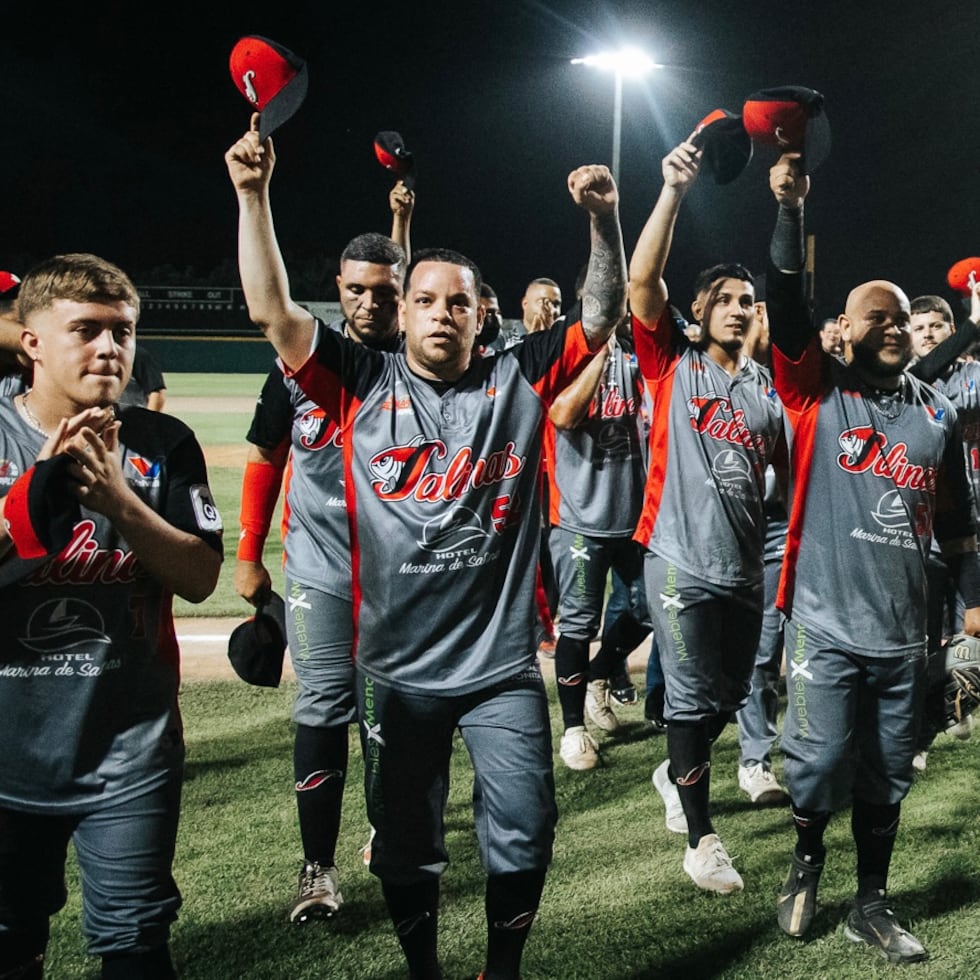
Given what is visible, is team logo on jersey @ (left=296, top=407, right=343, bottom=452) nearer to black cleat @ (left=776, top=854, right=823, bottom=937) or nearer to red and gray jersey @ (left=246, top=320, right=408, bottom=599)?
red and gray jersey @ (left=246, top=320, right=408, bottom=599)

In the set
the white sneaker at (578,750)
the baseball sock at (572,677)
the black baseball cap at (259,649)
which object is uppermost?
the black baseball cap at (259,649)


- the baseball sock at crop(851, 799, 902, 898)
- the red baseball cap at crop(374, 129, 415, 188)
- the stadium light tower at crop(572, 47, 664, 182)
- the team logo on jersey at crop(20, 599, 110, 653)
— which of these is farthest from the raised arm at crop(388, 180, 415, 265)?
the stadium light tower at crop(572, 47, 664, 182)

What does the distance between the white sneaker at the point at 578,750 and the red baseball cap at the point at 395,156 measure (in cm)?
290

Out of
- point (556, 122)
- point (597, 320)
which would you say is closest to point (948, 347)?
point (597, 320)

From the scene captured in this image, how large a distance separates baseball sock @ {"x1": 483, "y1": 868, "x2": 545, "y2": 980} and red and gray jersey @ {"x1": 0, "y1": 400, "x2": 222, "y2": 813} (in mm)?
1049

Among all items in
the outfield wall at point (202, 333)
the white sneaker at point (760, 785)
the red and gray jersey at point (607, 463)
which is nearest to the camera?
the white sneaker at point (760, 785)

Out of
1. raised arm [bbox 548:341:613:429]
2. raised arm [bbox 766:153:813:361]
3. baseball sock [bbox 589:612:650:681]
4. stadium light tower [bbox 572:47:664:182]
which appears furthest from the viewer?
stadium light tower [bbox 572:47:664:182]

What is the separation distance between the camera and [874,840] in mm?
3736

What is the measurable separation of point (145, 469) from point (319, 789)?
178 cm

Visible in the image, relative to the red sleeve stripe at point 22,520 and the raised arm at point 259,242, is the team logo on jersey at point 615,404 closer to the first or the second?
the raised arm at point 259,242

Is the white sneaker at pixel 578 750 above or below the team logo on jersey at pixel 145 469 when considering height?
below

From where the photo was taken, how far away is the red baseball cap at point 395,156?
482cm

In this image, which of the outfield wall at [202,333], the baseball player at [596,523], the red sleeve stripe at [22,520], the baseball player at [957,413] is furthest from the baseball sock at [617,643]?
the outfield wall at [202,333]

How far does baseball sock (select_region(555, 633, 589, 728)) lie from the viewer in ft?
18.7
